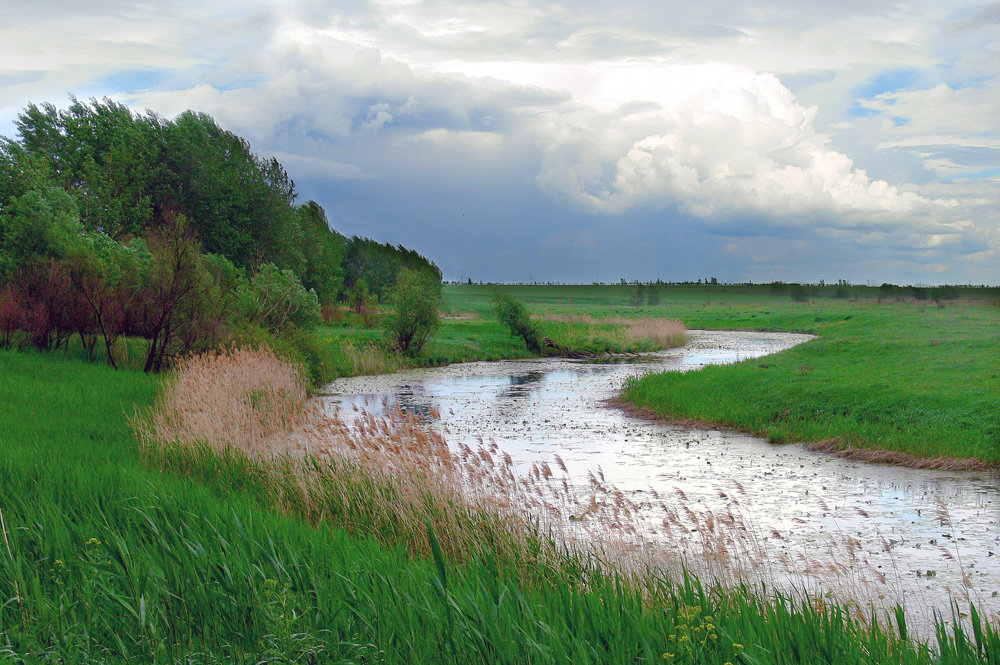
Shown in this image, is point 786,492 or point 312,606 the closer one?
point 312,606

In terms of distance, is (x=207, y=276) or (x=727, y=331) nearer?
(x=207, y=276)

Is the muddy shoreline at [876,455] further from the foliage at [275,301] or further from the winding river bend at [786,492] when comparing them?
the foliage at [275,301]

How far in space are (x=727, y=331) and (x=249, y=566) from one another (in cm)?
7372

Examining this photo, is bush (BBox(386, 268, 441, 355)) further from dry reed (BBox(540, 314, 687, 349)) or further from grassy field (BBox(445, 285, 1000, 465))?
grassy field (BBox(445, 285, 1000, 465))

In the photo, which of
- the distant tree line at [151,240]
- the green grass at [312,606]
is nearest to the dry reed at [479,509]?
the green grass at [312,606]

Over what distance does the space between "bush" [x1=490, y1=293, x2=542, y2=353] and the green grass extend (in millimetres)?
40170

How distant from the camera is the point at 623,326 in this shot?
194ft

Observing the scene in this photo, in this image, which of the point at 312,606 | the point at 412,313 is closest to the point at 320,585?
the point at 312,606

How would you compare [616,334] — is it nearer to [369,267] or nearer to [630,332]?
[630,332]

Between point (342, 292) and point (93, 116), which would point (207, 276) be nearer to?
point (93, 116)

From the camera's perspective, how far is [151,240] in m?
39.1

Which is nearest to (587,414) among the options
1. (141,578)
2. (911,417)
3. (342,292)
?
(911,417)

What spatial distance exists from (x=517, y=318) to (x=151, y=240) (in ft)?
73.7

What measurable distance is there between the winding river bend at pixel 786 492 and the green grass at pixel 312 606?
246cm
